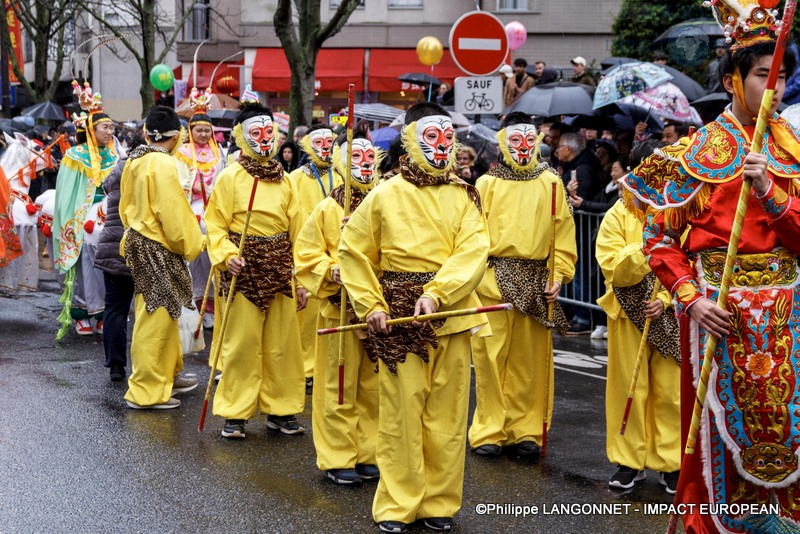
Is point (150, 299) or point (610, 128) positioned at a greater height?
point (610, 128)

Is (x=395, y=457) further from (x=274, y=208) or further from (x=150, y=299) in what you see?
(x=150, y=299)

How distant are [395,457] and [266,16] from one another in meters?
28.0

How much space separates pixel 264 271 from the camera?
23.3 ft

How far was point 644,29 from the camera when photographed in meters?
17.9

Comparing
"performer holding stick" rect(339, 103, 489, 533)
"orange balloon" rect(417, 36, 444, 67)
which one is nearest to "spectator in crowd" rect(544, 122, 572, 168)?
"orange balloon" rect(417, 36, 444, 67)

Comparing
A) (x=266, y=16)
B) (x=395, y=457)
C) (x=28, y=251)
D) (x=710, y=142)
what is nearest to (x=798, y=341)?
(x=710, y=142)

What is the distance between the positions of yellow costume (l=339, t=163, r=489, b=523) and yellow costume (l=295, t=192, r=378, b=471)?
32.2 inches

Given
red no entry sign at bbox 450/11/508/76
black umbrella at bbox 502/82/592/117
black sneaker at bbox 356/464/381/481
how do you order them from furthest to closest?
black umbrella at bbox 502/82/592/117, red no entry sign at bbox 450/11/508/76, black sneaker at bbox 356/464/381/481

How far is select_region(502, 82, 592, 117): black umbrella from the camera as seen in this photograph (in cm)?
1232

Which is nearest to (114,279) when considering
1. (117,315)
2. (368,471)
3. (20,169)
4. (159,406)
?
(117,315)

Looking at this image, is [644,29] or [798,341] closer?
[798,341]

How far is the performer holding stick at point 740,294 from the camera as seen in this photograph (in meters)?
4.04

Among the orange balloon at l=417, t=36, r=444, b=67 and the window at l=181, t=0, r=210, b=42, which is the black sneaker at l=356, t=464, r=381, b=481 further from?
the window at l=181, t=0, r=210, b=42

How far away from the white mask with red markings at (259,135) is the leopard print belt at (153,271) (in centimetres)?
114
